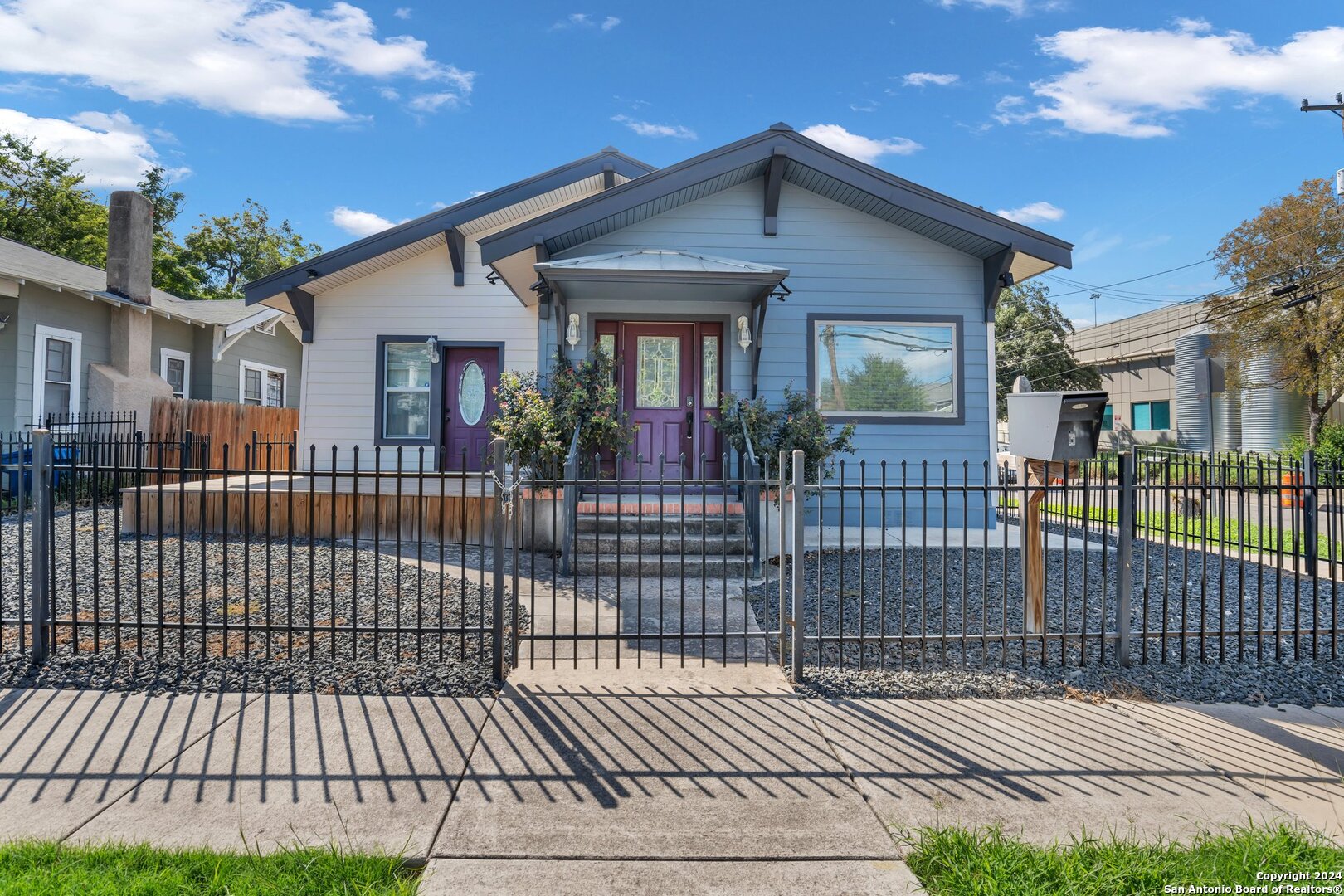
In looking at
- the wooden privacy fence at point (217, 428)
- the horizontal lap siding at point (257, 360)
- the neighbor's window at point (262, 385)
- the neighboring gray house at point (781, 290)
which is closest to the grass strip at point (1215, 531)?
the neighboring gray house at point (781, 290)

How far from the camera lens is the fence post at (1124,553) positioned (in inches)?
186

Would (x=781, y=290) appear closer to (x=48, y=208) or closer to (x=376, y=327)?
(x=376, y=327)

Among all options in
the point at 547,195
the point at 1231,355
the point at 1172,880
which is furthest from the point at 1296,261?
the point at 1172,880

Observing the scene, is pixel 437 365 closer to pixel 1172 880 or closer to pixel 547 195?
pixel 547 195

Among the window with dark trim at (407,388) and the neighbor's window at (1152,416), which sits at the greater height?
the neighbor's window at (1152,416)

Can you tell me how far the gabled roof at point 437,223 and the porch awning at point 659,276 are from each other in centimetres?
242

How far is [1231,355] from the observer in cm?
2561

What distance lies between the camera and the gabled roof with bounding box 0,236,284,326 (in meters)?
12.9

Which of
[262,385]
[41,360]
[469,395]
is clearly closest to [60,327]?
[41,360]

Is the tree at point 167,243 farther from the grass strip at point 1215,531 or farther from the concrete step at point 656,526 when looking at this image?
the grass strip at point 1215,531

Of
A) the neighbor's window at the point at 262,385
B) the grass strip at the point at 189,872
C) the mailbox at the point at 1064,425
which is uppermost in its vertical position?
the neighbor's window at the point at 262,385

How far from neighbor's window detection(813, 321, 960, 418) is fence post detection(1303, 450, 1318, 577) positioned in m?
4.60

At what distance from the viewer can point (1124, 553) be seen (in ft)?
15.5

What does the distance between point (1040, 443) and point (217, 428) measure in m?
17.1
